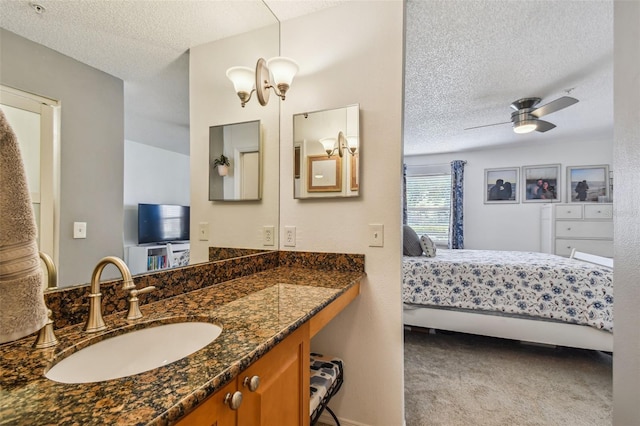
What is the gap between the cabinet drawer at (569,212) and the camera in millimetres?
4097

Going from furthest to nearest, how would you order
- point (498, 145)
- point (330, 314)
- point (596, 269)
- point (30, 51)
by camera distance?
1. point (498, 145)
2. point (596, 269)
3. point (330, 314)
4. point (30, 51)

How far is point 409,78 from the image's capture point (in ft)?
8.45

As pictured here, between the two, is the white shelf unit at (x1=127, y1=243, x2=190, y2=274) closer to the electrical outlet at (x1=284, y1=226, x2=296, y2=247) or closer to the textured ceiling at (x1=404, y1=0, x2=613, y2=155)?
the electrical outlet at (x1=284, y1=226, x2=296, y2=247)

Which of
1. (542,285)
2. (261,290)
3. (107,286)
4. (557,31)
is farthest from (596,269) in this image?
(107,286)

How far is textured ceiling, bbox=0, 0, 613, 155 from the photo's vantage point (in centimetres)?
88

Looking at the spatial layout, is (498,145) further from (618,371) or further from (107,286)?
(107,286)

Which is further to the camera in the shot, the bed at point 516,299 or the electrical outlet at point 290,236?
the bed at point 516,299

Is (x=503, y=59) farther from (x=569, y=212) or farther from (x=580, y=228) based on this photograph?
(x=580, y=228)

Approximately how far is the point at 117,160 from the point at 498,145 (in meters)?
5.41

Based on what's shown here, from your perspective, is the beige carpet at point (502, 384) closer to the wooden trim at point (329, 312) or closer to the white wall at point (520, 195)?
the wooden trim at point (329, 312)

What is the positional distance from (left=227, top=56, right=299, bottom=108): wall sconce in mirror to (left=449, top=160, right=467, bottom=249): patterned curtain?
14.9 feet

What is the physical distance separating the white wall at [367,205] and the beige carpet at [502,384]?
0.44 meters

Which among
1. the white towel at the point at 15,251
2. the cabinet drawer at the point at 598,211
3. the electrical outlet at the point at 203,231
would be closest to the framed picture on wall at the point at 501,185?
the cabinet drawer at the point at 598,211

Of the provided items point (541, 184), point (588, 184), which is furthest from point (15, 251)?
point (588, 184)
